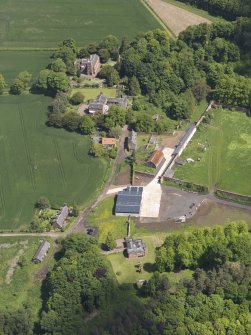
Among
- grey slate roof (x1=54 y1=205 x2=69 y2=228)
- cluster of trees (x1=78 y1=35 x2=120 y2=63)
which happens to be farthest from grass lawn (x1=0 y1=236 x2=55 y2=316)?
cluster of trees (x1=78 y1=35 x2=120 y2=63)

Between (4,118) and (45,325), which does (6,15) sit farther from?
(45,325)

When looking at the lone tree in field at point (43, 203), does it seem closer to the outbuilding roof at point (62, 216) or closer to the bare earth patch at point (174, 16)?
the outbuilding roof at point (62, 216)

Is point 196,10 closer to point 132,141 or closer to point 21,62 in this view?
point 21,62

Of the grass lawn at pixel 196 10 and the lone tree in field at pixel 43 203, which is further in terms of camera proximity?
the grass lawn at pixel 196 10

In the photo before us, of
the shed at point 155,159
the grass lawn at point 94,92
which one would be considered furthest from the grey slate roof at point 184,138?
the grass lawn at point 94,92

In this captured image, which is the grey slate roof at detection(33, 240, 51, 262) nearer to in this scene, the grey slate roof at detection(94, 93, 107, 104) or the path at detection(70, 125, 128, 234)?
the path at detection(70, 125, 128, 234)

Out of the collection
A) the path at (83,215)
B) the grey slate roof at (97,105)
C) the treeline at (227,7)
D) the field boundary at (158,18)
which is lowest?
the path at (83,215)

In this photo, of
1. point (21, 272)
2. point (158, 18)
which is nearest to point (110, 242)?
point (21, 272)

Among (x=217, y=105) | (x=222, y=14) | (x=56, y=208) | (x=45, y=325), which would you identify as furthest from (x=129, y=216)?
(x=222, y=14)
